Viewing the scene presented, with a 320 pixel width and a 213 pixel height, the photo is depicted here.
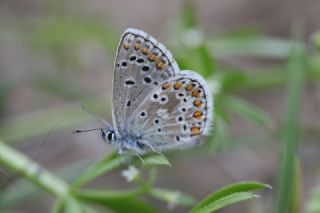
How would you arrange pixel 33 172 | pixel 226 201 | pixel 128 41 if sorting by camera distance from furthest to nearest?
pixel 33 172 → pixel 128 41 → pixel 226 201

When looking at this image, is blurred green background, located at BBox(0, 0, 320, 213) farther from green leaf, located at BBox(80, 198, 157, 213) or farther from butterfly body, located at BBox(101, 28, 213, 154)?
green leaf, located at BBox(80, 198, 157, 213)

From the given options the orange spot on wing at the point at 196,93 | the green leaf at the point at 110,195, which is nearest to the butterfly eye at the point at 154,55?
the orange spot on wing at the point at 196,93

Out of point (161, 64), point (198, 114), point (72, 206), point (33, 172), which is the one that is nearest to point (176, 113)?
point (198, 114)

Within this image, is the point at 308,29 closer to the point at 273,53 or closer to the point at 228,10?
the point at 228,10

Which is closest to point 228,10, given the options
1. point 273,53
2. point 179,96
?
point 273,53

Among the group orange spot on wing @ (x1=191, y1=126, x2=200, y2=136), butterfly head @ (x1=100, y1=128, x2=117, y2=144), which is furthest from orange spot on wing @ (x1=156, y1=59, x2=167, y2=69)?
butterfly head @ (x1=100, y1=128, x2=117, y2=144)

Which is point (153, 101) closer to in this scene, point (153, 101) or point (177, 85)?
point (153, 101)

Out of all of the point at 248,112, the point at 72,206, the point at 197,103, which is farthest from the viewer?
the point at 248,112
